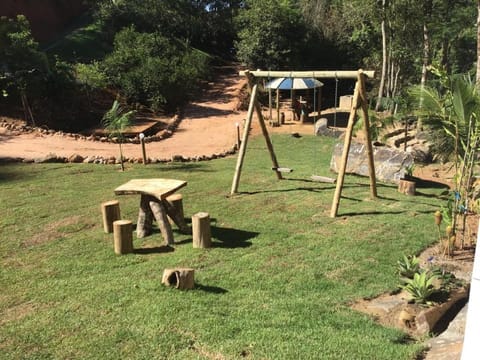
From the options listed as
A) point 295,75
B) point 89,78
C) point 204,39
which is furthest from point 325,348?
point 204,39

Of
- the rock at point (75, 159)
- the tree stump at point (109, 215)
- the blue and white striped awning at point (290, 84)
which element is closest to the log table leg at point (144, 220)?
the tree stump at point (109, 215)

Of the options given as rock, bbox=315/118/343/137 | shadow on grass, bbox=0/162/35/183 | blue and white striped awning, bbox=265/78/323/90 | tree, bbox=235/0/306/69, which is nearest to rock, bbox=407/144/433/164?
rock, bbox=315/118/343/137

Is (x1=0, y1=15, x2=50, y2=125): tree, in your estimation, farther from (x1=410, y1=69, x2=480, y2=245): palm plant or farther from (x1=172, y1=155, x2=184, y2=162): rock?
(x1=410, y1=69, x2=480, y2=245): palm plant

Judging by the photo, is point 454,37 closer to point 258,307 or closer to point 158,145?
point 158,145

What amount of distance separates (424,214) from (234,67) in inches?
918

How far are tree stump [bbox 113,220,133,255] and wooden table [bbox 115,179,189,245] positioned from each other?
53cm

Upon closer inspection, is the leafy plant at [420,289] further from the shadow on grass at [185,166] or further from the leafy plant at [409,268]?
the shadow on grass at [185,166]

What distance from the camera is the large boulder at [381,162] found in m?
10.0

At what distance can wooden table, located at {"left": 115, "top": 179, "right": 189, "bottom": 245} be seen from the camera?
6.36m

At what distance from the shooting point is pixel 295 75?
8109mm

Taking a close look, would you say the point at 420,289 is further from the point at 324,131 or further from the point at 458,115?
the point at 324,131

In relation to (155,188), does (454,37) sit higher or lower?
higher

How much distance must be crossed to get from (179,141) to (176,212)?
927 cm

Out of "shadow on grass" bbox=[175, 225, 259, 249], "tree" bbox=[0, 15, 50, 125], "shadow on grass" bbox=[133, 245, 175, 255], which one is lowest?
"shadow on grass" bbox=[133, 245, 175, 255]
